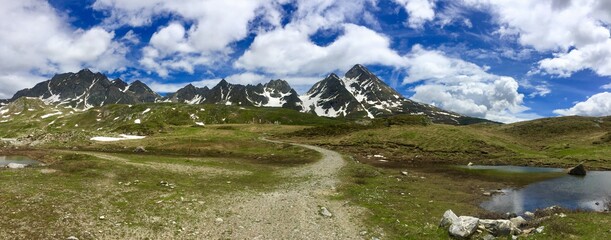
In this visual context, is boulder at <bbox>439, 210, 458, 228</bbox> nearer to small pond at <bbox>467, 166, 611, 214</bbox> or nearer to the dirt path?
the dirt path

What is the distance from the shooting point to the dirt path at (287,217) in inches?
998

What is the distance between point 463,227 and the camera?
976 inches

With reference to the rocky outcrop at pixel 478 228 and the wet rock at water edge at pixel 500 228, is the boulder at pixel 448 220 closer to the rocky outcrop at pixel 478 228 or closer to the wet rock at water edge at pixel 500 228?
the rocky outcrop at pixel 478 228

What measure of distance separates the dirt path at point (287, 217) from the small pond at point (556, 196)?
17269mm

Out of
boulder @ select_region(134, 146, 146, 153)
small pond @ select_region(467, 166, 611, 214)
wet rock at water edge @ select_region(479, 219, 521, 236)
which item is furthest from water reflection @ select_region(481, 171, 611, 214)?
boulder @ select_region(134, 146, 146, 153)

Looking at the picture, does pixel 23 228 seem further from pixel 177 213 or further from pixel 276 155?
pixel 276 155

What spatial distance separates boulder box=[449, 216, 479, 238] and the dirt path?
6.33m

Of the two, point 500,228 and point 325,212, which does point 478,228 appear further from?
point 325,212

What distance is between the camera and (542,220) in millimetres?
28781

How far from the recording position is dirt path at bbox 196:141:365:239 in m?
25.4

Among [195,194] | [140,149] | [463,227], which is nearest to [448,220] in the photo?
[463,227]

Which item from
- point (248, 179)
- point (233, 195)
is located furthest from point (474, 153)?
point (233, 195)

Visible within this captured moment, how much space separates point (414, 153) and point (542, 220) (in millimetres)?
72671

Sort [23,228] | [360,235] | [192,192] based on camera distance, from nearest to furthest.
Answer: [23,228], [360,235], [192,192]
